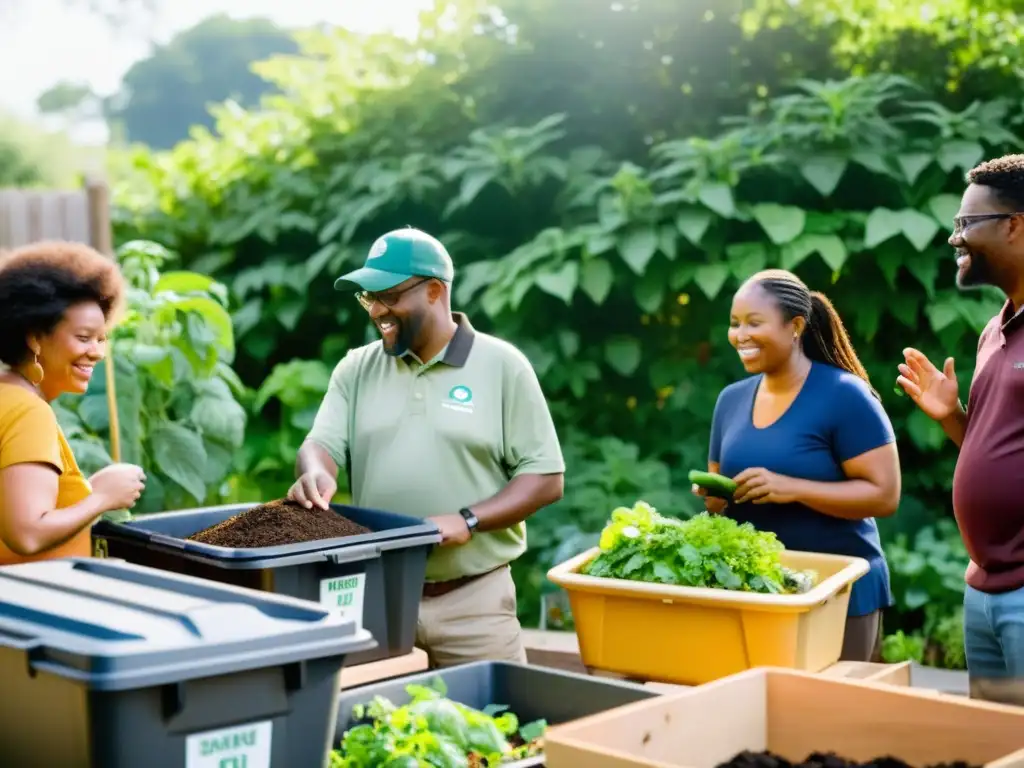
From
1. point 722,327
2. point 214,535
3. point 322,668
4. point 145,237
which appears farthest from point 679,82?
point 322,668

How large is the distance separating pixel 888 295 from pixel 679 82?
194 cm

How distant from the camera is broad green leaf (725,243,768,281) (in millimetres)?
5898

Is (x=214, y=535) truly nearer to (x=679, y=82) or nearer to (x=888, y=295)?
(x=888, y=295)

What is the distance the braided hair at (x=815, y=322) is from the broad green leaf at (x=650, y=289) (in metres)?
2.68

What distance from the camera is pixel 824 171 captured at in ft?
19.6

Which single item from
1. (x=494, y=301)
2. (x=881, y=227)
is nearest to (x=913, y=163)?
(x=881, y=227)

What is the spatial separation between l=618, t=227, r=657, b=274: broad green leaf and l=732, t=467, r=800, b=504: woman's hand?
2.94 meters

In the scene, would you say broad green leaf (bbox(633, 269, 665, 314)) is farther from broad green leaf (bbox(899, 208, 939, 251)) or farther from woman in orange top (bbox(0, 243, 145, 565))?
woman in orange top (bbox(0, 243, 145, 565))

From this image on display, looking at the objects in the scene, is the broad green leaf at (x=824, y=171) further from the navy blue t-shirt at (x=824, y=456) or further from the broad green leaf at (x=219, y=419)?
the broad green leaf at (x=219, y=419)

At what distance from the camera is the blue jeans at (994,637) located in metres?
2.68

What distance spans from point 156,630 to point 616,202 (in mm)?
4666

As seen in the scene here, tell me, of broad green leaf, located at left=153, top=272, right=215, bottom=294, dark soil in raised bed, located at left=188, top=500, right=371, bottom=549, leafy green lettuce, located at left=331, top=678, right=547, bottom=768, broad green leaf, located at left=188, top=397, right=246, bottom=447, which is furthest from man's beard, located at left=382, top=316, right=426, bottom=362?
broad green leaf, located at left=153, top=272, right=215, bottom=294

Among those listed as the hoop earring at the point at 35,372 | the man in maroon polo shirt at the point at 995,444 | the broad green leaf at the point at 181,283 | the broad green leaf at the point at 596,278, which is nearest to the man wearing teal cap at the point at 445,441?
the hoop earring at the point at 35,372

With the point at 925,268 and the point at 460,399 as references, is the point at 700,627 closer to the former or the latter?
the point at 460,399
